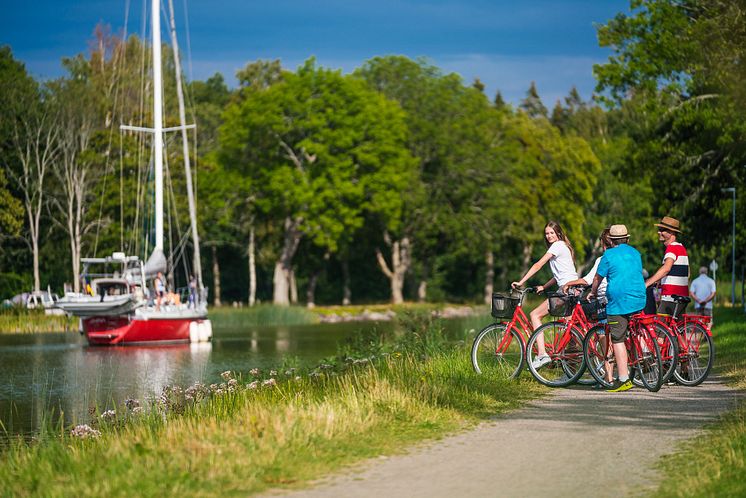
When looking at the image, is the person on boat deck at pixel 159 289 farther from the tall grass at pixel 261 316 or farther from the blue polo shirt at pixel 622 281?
the blue polo shirt at pixel 622 281

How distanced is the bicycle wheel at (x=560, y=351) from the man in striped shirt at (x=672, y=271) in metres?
1.63

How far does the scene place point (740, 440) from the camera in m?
9.65

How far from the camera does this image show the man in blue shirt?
13766mm

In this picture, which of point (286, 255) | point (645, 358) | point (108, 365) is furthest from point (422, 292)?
point (645, 358)

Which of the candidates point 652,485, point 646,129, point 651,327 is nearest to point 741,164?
point 646,129

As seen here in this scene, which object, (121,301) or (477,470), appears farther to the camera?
(121,301)

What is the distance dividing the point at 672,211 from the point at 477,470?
114 feet

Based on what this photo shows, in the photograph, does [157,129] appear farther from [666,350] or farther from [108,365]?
[666,350]

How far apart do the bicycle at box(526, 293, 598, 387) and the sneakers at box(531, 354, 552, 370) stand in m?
0.03

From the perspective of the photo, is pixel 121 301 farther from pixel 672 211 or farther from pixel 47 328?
pixel 672 211

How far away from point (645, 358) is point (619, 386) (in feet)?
1.40

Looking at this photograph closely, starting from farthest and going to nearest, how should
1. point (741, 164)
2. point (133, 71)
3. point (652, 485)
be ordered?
point (133, 71), point (741, 164), point (652, 485)

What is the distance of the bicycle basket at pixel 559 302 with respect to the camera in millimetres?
14672

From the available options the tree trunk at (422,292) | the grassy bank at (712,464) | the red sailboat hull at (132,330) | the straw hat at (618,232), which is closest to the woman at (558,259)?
the straw hat at (618,232)
